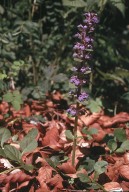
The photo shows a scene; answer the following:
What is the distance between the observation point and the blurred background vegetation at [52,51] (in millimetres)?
3088

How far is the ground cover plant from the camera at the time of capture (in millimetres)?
2055

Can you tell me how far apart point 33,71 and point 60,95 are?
357 millimetres

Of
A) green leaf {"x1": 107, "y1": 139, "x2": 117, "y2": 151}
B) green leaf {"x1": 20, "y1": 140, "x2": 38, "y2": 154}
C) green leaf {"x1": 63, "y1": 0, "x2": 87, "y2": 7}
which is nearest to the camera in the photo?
green leaf {"x1": 20, "y1": 140, "x2": 38, "y2": 154}

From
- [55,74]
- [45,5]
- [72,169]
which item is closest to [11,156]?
[72,169]

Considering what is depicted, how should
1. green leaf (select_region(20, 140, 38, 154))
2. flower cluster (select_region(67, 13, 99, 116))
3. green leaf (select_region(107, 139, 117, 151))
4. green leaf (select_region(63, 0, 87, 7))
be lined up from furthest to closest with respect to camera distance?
green leaf (select_region(63, 0, 87, 7)) → green leaf (select_region(107, 139, 117, 151)) → green leaf (select_region(20, 140, 38, 154)) → flower cluster (select_region(67, 13, 99, 116))

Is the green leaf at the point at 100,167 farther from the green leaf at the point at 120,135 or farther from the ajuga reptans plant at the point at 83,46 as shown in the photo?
the ajuga reptans plant at the point at 83,46

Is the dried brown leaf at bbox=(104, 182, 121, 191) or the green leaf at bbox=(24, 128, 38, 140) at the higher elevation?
the green leaf at bbox=(24, 128, 38, 140)

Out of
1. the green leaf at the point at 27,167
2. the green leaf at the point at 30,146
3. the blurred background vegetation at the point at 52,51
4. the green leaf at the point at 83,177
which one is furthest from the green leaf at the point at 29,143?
the blurred background vegetation at the point at 52,51

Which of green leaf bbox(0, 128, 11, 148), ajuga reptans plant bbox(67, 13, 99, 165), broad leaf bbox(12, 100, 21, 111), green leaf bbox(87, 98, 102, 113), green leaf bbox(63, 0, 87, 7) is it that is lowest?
green leaf bbox(87, 98, 102, 113)

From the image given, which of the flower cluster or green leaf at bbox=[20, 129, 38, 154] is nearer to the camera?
the flower cluster

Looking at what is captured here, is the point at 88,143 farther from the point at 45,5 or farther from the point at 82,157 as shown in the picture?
the point at 45,5

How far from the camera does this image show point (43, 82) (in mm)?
3006

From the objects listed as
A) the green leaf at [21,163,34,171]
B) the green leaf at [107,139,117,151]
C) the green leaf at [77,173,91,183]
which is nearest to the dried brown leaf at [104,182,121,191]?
the green leaf at [77,173,91,183]

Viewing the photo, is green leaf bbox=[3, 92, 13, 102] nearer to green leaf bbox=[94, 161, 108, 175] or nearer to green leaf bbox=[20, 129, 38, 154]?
green leaf bbox=[20, 129, 38, 154]
